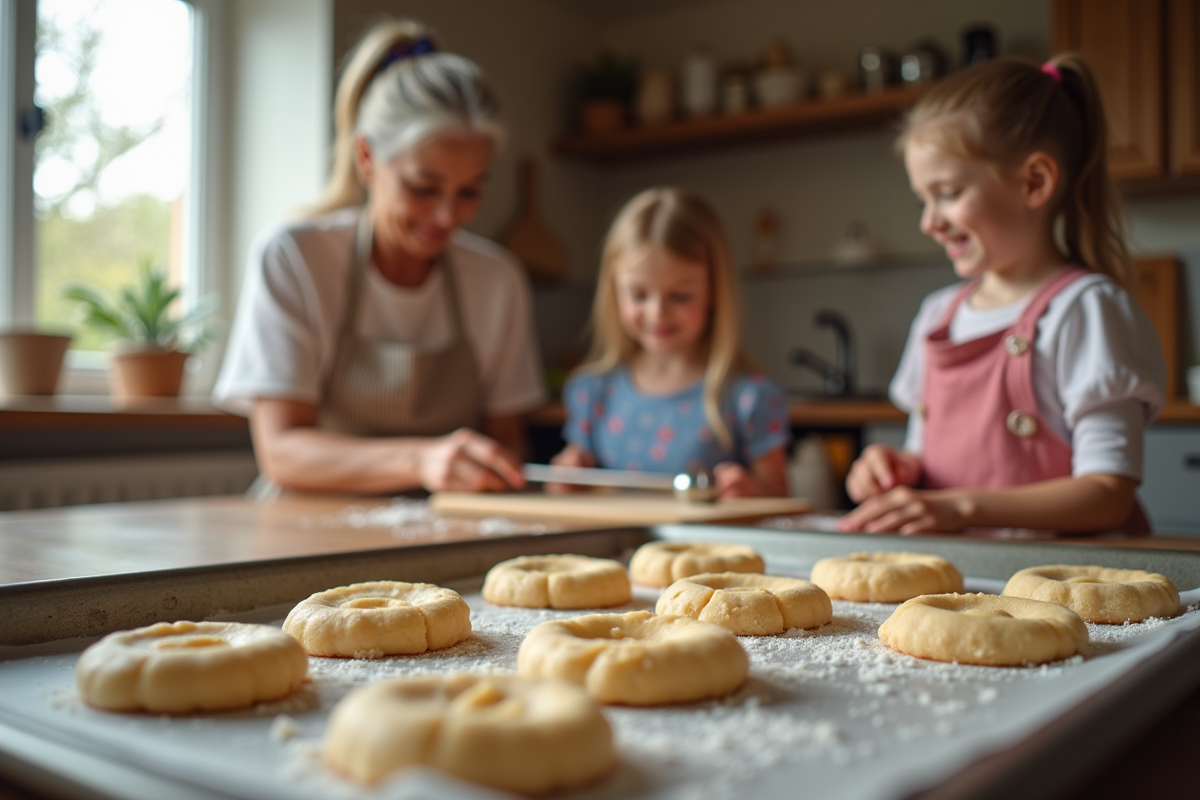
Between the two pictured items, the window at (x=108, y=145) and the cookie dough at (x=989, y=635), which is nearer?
the cookie dough at (x=989, y=635)

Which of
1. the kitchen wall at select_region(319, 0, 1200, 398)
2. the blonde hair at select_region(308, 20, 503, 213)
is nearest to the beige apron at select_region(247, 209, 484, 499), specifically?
the blonde hair at select_region(308, 20, 503, 213)

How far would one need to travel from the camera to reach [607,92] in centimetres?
369

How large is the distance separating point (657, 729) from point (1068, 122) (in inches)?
44.9

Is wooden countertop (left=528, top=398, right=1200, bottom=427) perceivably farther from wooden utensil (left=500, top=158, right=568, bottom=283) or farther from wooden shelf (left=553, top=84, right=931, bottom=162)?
wooden utensil (left=500, top=158, right=568, bottom=283)

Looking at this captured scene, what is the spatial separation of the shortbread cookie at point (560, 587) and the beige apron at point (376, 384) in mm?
1023

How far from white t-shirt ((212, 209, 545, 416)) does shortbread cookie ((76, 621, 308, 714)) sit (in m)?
1.25

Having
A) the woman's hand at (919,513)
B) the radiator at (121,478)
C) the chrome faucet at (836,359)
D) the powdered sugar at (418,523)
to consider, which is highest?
Result: the chrome faucet at (836,359)

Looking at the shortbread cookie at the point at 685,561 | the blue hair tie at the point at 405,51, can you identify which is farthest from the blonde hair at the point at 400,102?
the shortbread cookie at the point at 685,561

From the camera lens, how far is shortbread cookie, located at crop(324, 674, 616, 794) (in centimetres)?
48

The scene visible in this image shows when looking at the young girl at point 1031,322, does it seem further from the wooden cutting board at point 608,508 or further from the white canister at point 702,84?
the white canister at point 702,84

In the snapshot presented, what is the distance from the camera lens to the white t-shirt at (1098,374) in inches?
48.9

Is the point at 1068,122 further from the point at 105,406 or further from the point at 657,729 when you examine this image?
the point at 105,406

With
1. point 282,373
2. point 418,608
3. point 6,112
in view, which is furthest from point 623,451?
point 6,112

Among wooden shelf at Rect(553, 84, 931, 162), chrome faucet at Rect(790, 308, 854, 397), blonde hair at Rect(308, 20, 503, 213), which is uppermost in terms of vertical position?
wooden shelf at Rect(553, 84, 931, 162)
